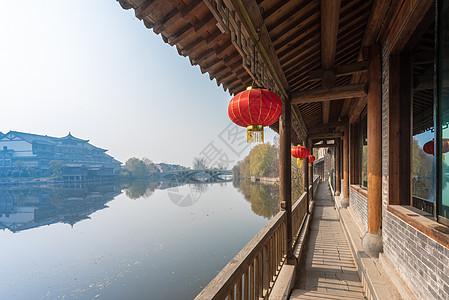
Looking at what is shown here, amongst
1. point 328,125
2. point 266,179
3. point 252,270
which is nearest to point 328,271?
point 252,270

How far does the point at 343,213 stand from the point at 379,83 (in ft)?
15.0

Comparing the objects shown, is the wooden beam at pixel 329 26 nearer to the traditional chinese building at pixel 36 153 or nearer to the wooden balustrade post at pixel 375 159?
the wooden balustrade post at pixel 375 159

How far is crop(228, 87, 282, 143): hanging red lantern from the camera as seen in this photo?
208 centimetres

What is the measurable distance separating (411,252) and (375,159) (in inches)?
52.4

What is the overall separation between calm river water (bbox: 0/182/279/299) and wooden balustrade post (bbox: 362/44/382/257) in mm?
7565

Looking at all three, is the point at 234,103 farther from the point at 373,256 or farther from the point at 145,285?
the point at 145,285

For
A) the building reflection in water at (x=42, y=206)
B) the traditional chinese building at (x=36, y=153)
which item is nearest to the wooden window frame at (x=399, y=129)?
the building reflection in water at (x=42, y=206)

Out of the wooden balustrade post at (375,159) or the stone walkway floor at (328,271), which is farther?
the wooden balustrade post at (375,159)

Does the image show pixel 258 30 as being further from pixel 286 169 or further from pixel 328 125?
pixel 328 125

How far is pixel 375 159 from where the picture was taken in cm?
304

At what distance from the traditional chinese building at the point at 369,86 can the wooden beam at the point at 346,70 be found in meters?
0.02

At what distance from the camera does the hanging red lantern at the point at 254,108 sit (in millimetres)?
2080

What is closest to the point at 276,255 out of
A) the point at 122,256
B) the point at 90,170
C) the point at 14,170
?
the point at 122,256

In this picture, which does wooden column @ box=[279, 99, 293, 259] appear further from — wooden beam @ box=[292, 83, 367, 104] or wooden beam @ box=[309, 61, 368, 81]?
wooden beam @ box=[309, 61, 368, 81]
